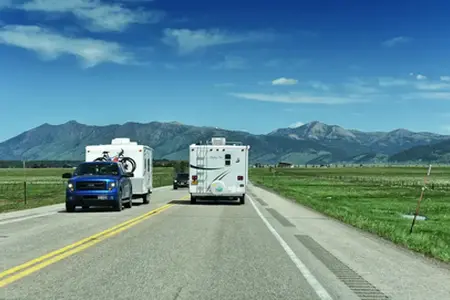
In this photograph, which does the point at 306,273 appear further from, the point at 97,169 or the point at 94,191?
the point at 97,169

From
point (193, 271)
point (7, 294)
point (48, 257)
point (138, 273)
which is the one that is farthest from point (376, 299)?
point (48, 257)

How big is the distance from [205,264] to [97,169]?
1449 centimetres

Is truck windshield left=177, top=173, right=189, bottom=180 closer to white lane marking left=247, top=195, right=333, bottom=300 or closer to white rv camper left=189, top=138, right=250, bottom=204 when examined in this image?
white rv camper left=189, top=138, right=250, bottom=204

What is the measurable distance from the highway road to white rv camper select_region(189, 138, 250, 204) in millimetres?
12101

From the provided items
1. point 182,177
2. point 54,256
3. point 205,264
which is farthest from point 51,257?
point 182,177

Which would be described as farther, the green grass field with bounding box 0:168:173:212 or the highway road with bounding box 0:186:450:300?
the green grass field with bounding box 0:168:173:212

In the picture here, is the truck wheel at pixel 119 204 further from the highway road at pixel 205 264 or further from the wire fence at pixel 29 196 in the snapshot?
the highway road at pixel 205 264

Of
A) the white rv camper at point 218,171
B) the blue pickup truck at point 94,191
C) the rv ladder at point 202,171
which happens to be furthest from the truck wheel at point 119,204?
the rv ladder at point 202,171

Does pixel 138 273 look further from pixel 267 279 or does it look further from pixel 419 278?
pixel 419 278

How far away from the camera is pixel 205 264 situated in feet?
34.0

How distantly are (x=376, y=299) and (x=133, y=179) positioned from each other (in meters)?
21.0

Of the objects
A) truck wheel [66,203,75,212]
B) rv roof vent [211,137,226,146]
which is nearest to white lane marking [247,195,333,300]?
truck wheel [66,203,75,212]

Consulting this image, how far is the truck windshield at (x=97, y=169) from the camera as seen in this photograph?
23828 millimetres

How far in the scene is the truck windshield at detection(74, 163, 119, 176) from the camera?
78.2 ft
